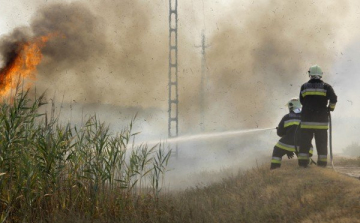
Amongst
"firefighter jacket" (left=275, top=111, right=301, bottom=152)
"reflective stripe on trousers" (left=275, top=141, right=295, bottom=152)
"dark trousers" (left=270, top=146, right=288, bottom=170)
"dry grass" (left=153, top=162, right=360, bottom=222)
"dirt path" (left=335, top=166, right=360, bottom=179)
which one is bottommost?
"dry grass" (left=153, top=162, right=360, bottom=222)

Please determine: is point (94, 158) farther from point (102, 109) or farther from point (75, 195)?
point (102, 109)

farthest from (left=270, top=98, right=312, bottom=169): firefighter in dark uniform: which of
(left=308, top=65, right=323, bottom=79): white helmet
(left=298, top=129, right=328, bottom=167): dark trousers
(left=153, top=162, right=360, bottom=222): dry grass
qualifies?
(left=308, top=65, right=323, bottom=79): white helmet

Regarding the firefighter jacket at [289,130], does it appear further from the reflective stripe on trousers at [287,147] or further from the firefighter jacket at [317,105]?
the firefighter jacket at [317,105]

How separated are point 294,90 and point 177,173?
933 cm

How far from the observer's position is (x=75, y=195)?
8391 mm

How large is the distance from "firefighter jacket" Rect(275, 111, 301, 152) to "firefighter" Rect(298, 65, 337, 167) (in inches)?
24.7

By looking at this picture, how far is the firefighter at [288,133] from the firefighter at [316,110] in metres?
0.59

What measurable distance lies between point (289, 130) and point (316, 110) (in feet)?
3.71

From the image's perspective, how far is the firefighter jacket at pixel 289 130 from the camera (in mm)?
11516

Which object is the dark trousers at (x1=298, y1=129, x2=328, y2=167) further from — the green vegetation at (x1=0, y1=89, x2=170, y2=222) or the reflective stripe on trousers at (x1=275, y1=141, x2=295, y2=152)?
the green vegetation at (x1=0, y1=89, x2=170, y2=222)

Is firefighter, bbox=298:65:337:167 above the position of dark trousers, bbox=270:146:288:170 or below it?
above

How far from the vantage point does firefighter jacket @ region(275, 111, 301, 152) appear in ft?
37.8

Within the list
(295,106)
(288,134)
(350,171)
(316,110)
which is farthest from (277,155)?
(350,171)

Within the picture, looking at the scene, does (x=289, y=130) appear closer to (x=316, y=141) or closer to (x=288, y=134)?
(x=288, y=134)
